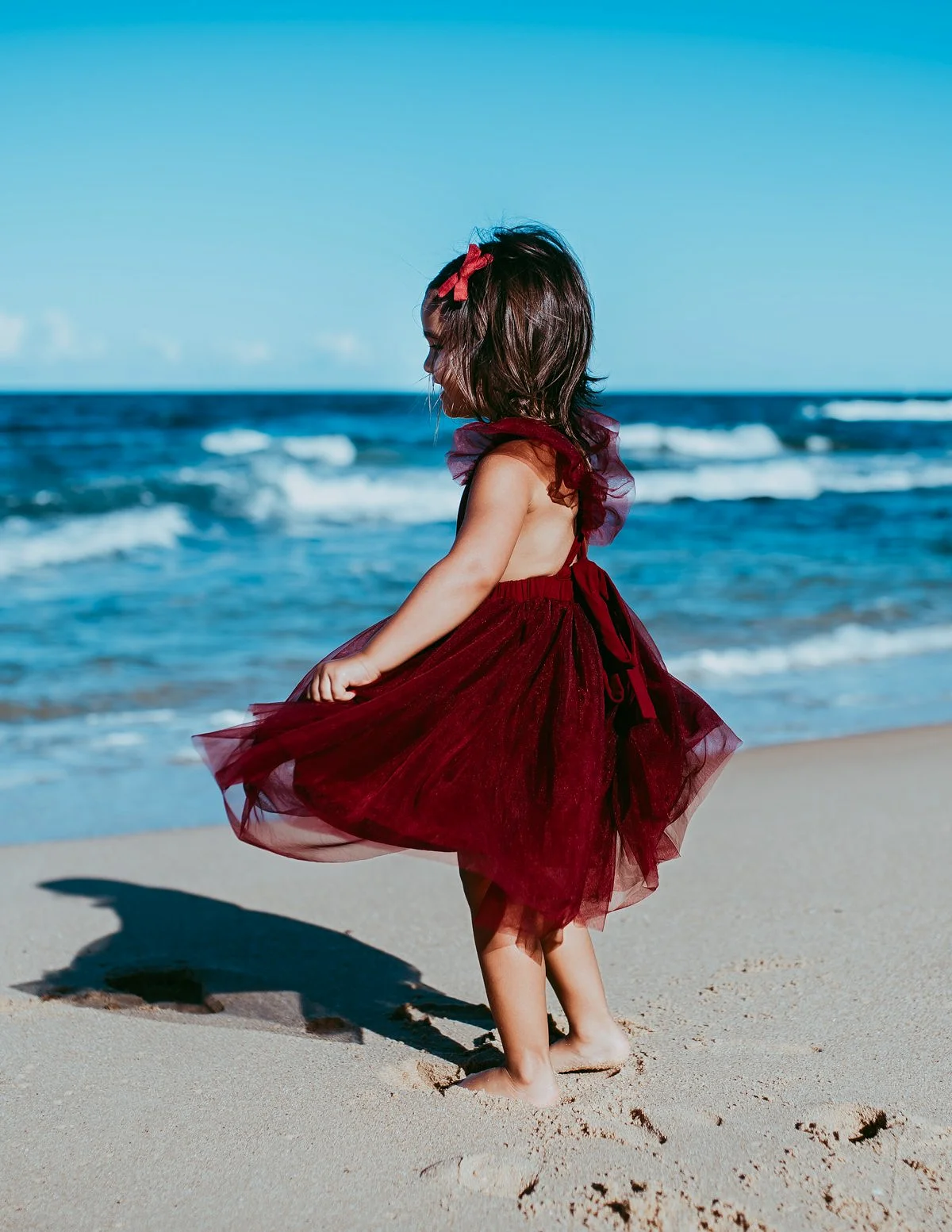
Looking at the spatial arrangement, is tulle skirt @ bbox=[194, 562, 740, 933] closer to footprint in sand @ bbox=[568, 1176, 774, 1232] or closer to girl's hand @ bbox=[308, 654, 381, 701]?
girl's hand @ bbox=[308, 654, 381, 701]

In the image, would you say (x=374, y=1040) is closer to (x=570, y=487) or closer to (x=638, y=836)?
(x=638, y=836)

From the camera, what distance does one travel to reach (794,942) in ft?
10.2

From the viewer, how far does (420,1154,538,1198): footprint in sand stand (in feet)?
6.47

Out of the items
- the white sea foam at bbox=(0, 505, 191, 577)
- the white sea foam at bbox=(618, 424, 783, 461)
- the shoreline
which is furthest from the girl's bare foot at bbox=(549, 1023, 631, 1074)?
the white sea foam at bbox=(618, 424, 783, 461)

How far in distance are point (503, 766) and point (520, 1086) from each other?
60cm

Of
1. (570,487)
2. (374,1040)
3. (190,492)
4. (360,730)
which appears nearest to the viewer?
(360,730)

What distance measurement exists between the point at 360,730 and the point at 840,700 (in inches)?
180

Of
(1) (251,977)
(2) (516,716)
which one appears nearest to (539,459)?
(2) (516,716)

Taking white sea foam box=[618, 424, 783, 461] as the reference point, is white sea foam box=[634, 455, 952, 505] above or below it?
below

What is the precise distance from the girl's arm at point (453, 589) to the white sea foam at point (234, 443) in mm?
16617

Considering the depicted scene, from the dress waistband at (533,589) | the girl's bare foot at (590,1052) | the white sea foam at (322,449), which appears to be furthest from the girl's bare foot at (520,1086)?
the white sea foam at (322,449)

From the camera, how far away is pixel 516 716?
225 centimetres

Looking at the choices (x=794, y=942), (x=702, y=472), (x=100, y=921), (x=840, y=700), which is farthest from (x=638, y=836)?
(x=702, y=472)

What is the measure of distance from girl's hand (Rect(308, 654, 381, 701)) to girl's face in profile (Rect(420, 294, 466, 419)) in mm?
543
